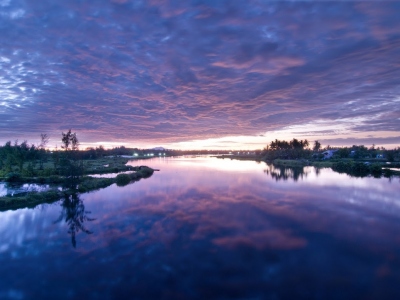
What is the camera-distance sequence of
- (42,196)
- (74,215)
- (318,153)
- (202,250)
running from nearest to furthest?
(202,250) → (74,215) → (42,196) → (318,153)

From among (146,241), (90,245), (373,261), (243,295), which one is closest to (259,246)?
(243,295)

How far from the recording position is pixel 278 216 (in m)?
19.7

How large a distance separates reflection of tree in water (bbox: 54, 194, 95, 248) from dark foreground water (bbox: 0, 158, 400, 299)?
92mm

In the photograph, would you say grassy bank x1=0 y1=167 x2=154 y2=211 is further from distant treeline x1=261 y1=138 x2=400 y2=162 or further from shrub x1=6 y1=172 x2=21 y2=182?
distant treeline x1=261 y1=138 x2=400 y2=162

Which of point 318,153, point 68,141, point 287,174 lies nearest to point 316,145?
point 318,153

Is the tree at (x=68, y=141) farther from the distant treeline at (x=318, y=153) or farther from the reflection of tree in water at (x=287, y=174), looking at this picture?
the distant treeline at (x=318, y=153)

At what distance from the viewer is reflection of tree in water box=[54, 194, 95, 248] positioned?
1708 centimetres

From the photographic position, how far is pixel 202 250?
1297cm

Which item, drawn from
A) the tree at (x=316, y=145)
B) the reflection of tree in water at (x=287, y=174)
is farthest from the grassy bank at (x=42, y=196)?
the tree at (x=316, y=145)

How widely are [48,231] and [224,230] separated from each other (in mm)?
13467

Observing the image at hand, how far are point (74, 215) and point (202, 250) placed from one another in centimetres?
1416

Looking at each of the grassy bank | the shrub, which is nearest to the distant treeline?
the grassy bank

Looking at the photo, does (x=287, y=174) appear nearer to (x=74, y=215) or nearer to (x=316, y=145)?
(x=74, y=215)

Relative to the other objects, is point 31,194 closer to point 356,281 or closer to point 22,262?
point 22,262
